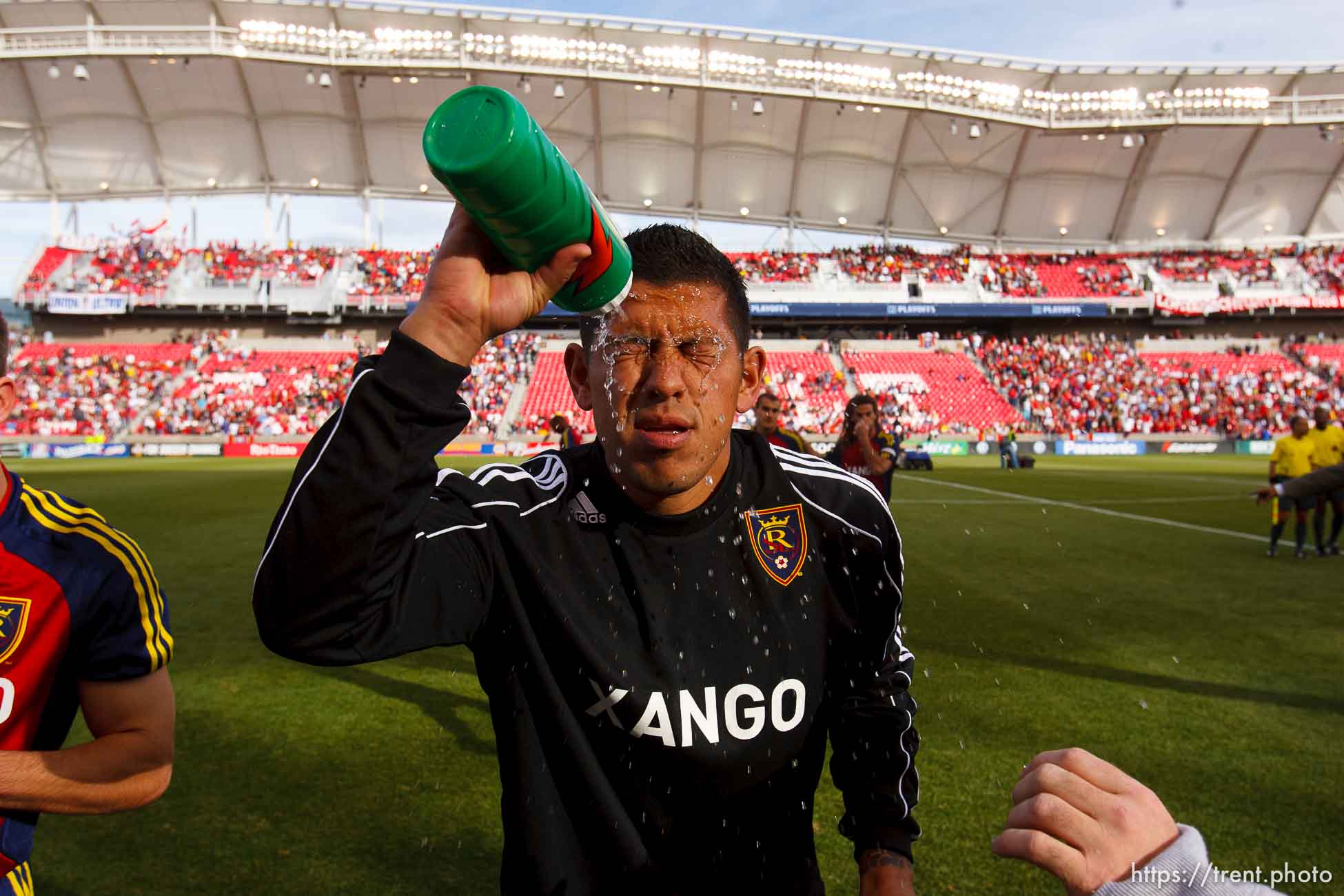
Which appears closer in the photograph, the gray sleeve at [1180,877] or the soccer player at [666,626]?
the gray sleeve at [1180,877]

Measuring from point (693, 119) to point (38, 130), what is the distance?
30.9 meters

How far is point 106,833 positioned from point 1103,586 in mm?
8730

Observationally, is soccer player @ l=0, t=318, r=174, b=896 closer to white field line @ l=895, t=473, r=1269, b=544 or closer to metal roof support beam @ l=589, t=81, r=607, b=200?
white field line @ l=895, t=473, r=1269, b=544

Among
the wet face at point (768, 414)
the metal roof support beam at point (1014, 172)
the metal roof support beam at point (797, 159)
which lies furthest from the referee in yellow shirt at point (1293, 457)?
the metal roof support beam at point (1014, 172)

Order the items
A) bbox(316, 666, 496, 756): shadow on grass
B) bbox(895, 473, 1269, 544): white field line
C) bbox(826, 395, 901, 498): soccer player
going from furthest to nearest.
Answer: bbox(895, 473, 1269, 544): white field line, bbox(826, 395, 901, 498): soccer player, bbox(316, 666, 496, 756): shadow on grass

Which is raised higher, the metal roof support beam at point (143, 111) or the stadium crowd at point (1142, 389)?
the metal roof support beam at point (143, 111)

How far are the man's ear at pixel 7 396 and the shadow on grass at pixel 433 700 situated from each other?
9.92 ft

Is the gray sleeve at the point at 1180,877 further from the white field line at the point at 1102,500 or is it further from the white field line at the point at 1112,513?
the white field line at the point at 1102,500

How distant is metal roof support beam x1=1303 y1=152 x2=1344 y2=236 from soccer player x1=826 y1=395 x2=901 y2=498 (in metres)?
49.5

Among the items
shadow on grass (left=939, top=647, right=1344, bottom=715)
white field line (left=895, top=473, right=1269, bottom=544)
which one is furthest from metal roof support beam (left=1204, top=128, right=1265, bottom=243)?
shadow on grass (left=939, top=647, right=1344, bottom=715)

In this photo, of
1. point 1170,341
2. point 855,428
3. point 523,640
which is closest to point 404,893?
point 523,640

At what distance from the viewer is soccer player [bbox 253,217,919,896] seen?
1718 millimetres

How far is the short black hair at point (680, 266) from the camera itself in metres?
1.75

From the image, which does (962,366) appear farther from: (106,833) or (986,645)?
(106,833)
